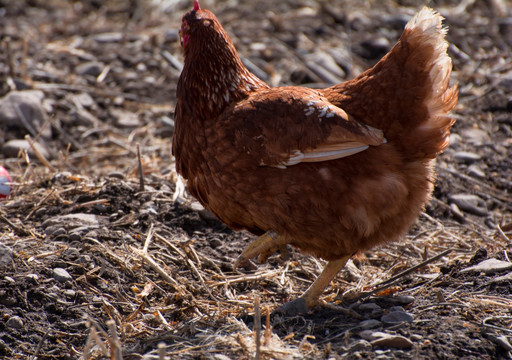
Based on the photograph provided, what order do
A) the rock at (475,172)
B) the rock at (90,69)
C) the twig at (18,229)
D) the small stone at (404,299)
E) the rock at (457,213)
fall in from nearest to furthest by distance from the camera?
the small stone at (404,299)
the twig at (18,229)
the rock at (457,213)
the rock at (475,172)
the rock at (90,69)

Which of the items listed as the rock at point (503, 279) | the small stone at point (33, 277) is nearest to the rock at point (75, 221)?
the small stone at point (33, 277)

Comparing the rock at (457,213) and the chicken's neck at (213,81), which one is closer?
the chicken's neck at (213,81)

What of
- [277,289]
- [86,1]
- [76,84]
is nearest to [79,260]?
[277,289]

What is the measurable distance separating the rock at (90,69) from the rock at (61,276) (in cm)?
366

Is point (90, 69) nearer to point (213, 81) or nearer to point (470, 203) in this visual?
point (213, 81)

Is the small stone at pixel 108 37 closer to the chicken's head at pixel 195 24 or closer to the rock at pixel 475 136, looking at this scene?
the chicken's head at pixel 195 24

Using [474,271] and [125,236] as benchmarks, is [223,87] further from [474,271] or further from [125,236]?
[474,271]

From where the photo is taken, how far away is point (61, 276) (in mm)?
3285

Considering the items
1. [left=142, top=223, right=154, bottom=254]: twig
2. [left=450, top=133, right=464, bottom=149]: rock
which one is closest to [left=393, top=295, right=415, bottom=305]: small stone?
[left=142, top=223, right=154, bottom=254]: twig

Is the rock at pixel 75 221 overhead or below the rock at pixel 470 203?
below

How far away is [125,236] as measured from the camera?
3.81 metres

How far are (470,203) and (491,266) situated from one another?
A: 4.49ft

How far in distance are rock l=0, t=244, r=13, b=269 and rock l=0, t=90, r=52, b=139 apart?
227 centimetres

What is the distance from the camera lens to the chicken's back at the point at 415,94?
307 cm
